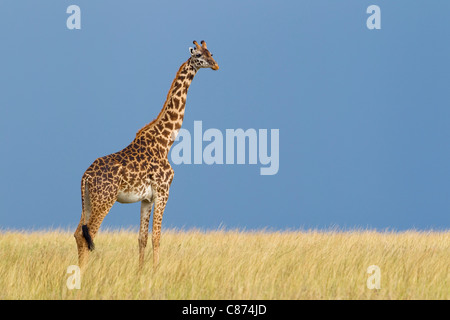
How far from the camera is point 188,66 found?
33.1ft

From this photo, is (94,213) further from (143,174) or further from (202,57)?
(202,57)

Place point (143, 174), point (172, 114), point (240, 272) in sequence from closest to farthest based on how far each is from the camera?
point (240, 272) < point (143, 174) < point (172, 114)

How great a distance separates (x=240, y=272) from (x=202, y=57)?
3515 mm

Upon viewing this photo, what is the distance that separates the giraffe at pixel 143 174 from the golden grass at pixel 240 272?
0.55 meters

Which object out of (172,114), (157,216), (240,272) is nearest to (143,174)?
(157,216)

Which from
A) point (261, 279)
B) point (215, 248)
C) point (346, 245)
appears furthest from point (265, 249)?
point (261, 279)

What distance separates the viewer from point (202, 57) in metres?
9.87

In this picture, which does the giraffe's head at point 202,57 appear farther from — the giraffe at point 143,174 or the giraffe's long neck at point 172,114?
the giraffe's long neck at point 172,114

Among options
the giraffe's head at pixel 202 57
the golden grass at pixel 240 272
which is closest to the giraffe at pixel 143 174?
the giraffe's head at pixel 202 57

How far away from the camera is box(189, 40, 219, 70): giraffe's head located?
9.81 m

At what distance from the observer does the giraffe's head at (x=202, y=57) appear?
9.81 m

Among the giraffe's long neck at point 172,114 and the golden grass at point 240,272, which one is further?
the giraffe's long neck at point 172,114
